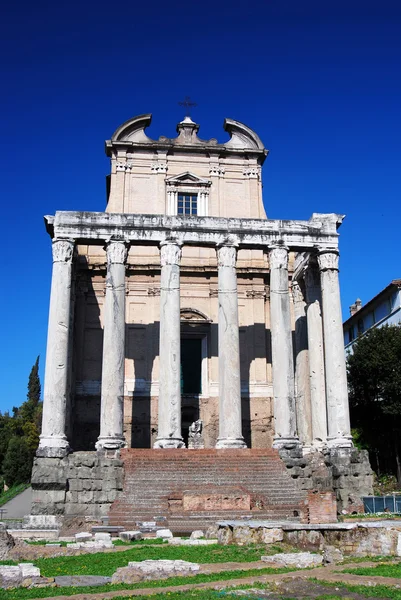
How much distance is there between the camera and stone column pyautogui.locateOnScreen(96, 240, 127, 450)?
86.4 ft

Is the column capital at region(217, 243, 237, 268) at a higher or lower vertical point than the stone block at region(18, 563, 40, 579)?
higher

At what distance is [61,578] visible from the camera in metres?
11.2

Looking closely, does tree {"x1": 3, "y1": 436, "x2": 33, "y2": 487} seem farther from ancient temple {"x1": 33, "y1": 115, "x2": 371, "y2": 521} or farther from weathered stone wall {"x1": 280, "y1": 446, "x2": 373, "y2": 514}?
weathered stone wall {"x1": 280, "y1": 446, "x2": 373, "y2": 514}

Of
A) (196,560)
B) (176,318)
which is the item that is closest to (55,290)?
(176,318)

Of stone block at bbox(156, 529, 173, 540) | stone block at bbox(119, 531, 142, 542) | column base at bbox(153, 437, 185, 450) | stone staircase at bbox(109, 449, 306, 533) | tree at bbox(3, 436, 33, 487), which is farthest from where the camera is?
tree at bbox(3, 436, 33, 487)

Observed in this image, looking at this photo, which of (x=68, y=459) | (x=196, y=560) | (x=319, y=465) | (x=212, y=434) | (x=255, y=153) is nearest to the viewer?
(x=196, y=560)

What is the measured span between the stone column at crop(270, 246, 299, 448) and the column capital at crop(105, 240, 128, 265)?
6.86 metres

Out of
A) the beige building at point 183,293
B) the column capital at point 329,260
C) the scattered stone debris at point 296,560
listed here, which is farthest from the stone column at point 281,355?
the scattered stone debris at point 296,560

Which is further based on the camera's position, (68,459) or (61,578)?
(68,459)

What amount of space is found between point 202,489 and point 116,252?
11.2 meters

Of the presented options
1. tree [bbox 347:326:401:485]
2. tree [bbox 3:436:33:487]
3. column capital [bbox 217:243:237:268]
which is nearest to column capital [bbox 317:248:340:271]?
column capital [bbox 217:243:237:268]

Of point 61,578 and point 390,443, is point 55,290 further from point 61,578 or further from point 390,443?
point 390,443

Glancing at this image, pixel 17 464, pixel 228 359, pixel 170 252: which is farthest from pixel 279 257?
pixel 17 464

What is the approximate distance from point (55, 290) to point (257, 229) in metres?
9.65
